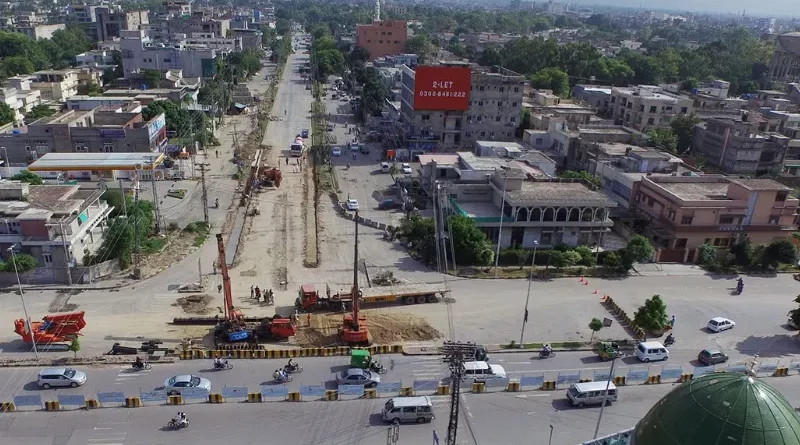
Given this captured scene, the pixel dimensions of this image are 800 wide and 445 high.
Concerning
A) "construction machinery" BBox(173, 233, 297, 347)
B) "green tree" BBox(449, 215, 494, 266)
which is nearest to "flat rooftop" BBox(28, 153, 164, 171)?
"construction machinery" BBox(173, 233, 297, 347)

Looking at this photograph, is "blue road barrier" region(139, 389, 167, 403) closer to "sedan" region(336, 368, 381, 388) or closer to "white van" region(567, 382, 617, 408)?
"sedan" region(336, 368, 381, 388)

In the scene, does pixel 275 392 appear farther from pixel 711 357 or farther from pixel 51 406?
pixel 711 357

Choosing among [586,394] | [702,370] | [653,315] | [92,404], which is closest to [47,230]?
[92,404]

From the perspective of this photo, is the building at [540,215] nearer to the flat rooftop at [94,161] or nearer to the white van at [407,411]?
the white van at [407,411]

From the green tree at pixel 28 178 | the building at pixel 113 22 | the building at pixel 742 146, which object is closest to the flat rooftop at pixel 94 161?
the green tree at pixel 28 178

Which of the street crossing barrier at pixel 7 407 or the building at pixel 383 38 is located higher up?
the building at pixel 383 38

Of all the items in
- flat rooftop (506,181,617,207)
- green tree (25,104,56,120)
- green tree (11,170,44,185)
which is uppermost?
flat rooftop (506,181,617,207)
